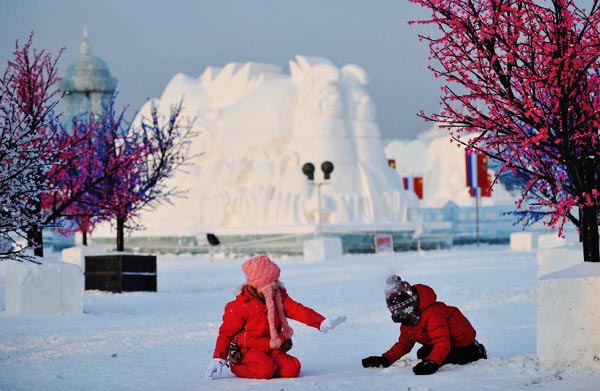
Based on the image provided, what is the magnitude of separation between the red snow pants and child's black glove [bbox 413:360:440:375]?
0.95 metres

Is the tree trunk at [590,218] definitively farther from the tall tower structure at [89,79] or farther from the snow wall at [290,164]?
the tall tower structure at [89,79]

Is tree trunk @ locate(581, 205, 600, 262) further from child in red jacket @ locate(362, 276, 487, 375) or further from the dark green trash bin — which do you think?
the dark green trash bin

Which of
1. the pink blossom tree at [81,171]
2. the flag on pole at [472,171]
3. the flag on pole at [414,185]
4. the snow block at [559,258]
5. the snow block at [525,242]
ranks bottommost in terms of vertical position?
the snow block at [559,258]

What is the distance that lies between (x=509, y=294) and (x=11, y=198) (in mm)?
9601

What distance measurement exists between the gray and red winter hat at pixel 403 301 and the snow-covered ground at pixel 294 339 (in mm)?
433

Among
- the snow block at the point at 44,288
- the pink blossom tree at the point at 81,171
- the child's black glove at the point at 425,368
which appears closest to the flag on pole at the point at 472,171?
the pink blossom tree at the point at 81,171

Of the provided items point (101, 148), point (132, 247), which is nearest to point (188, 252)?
point (132, 247)

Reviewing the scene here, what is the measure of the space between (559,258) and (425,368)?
9.22m

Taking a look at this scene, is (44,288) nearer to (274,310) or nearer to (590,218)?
(274,310)

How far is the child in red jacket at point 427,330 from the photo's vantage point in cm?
845

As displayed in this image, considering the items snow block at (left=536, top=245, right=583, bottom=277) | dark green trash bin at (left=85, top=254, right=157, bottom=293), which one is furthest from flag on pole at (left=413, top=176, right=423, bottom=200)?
snow block at (left=536, top=245, right=583, bottom=277)

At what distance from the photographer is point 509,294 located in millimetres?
17344

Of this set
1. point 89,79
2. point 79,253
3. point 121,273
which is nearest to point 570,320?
point 121,273

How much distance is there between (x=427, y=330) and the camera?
28.1ft
